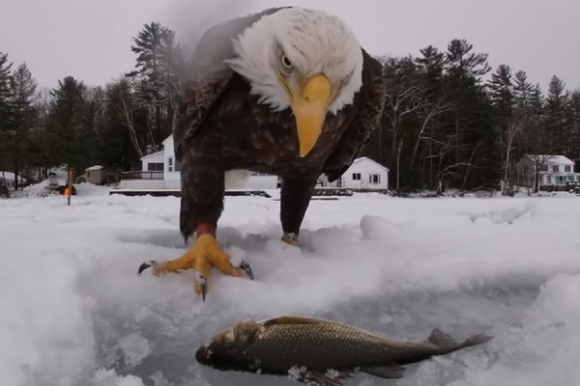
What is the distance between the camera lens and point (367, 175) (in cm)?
2441

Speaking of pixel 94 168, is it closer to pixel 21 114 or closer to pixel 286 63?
pixel 21 114

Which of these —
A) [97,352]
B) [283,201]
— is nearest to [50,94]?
[283,201]

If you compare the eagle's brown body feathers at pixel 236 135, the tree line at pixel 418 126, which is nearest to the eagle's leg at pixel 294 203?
the eagle's brown body feathers at pixel 236 135

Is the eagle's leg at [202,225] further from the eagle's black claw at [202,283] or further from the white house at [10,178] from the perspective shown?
the white house at [10,178]

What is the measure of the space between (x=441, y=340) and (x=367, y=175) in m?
23.4

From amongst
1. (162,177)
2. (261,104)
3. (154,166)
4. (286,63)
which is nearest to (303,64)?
(286,63)

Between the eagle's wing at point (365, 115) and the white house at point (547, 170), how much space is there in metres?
27.8

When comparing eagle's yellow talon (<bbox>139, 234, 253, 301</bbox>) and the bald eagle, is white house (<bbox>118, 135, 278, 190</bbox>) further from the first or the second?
eagle's yellow talon (<bbox>139, 234, 253, 301</bbox>)

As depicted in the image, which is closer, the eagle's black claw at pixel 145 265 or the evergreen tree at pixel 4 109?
the eagle's black claw at pixel 145 265

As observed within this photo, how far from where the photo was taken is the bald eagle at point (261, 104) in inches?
64.4

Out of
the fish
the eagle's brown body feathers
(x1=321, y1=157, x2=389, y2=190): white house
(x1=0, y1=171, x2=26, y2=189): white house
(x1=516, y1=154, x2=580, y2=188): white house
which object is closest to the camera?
the fish

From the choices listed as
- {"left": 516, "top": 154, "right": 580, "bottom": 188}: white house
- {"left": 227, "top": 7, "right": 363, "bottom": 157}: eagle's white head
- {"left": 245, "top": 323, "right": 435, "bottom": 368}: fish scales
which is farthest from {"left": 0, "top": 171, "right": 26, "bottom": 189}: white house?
{"left": 516, "top": 154, "right": 580, "bottom": 188}: white house

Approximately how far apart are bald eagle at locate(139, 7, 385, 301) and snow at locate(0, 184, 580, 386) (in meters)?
0.19

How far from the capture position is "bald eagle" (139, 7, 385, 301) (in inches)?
64.4
